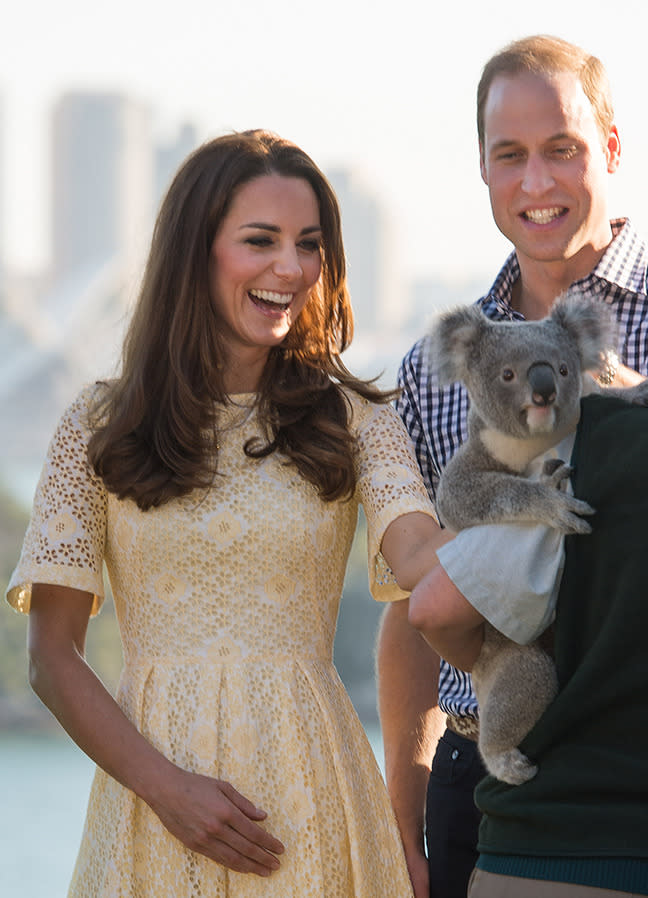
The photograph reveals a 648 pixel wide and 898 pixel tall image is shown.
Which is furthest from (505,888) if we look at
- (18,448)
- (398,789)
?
(18,448)

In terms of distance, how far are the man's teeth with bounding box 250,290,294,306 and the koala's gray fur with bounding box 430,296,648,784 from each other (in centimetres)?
39

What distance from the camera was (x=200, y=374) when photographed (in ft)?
7.21

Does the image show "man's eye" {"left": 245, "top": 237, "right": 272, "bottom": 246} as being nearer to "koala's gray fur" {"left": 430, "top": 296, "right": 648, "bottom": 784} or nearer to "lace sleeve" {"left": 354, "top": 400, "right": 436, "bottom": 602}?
"lace sleeve" {"left": 354, "top": 400, "right": 436, "bottom": 602}

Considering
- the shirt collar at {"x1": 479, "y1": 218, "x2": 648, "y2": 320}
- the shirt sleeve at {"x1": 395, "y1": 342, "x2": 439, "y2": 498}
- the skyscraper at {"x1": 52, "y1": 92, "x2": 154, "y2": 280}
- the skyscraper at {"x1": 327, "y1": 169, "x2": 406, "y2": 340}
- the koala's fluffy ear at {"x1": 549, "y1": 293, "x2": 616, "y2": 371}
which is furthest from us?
the skyscraper at {"x1": 52, "y1": 92, "x2": 154, "y2": 280}

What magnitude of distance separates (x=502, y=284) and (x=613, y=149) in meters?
0.31

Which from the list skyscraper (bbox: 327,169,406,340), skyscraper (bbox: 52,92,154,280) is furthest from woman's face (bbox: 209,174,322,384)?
skyscraper (bbox: 52,92,154,280)

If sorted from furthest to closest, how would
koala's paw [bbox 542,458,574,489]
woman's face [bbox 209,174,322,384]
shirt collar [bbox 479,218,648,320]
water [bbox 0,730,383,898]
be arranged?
water [bbox 0,730,383,898] → shirt collar [bbox 479,218,648,320] → woman's face [bbox 209,174,322,384] → koala's paw [bbox 542,458,574,489]

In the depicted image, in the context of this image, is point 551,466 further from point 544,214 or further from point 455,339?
point 544,214

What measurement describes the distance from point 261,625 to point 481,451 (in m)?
0.46

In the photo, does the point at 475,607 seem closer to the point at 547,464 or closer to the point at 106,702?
the point at 547,464

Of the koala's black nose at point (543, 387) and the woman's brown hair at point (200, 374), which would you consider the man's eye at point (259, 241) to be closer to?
the woman's brown hair at point (200, 374)

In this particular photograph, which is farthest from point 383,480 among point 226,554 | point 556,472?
point 556,472

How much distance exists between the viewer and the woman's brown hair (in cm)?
207

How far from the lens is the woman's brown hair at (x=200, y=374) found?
2.07m
